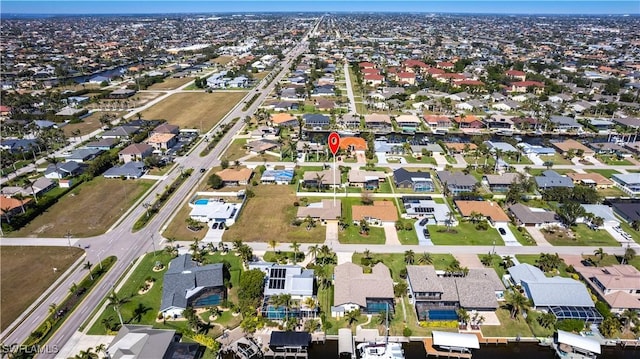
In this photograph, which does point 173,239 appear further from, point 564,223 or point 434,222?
point 564,223

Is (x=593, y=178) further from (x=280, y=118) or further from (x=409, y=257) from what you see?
(x=280, y=118)

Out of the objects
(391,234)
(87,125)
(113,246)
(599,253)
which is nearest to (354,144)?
(391,234)

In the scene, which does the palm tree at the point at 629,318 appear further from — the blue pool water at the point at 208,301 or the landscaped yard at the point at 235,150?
the landscaped yard at the point at 235,150

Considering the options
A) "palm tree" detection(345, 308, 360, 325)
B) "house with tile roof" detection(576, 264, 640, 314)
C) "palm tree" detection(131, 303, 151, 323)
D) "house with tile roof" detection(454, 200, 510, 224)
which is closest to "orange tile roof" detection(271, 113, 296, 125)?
"house with tile roof" detection(454, 200, 510, 224)

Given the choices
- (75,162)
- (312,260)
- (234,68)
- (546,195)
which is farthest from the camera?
(234,68)

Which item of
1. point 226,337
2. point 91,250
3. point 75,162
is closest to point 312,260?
point 226,337

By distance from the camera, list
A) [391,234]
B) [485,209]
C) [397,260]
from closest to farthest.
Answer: [397,260]
[391,234]
[485,209]
